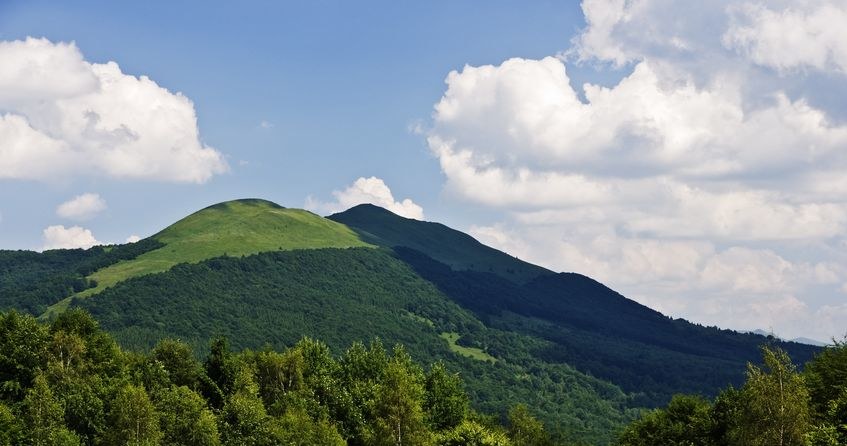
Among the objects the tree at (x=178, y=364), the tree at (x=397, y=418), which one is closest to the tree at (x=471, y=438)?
the tree at (x=397, y=418)

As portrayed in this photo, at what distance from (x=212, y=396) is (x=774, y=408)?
342ft

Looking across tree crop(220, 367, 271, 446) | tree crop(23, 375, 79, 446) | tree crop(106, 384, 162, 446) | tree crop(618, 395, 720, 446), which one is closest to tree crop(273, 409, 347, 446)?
tree crop(220, 367, 271, 446)

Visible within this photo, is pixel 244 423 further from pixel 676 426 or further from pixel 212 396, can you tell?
pixel 676 426

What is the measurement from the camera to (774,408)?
81.9 m

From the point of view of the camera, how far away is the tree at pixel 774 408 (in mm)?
81438

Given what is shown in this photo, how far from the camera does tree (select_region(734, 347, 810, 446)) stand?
81.4m

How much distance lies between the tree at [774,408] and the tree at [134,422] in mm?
76773

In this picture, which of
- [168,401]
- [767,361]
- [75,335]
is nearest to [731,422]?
[767,361]

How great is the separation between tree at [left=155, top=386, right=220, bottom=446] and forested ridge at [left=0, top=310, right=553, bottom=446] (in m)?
0.17

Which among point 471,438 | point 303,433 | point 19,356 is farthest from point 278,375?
point 471,438

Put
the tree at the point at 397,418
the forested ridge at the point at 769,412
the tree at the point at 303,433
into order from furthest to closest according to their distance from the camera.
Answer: the tree at the point at 397,418, the tree at the point at 303,433, the forested ridge at the point at 769,412

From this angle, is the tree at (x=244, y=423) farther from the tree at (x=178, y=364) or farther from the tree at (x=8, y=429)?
the tree at (x=8, y=429)

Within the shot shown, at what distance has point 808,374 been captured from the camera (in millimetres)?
117250

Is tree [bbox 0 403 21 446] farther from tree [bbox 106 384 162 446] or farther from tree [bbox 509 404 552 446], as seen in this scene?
tree [bbox 509 404 552 446]
